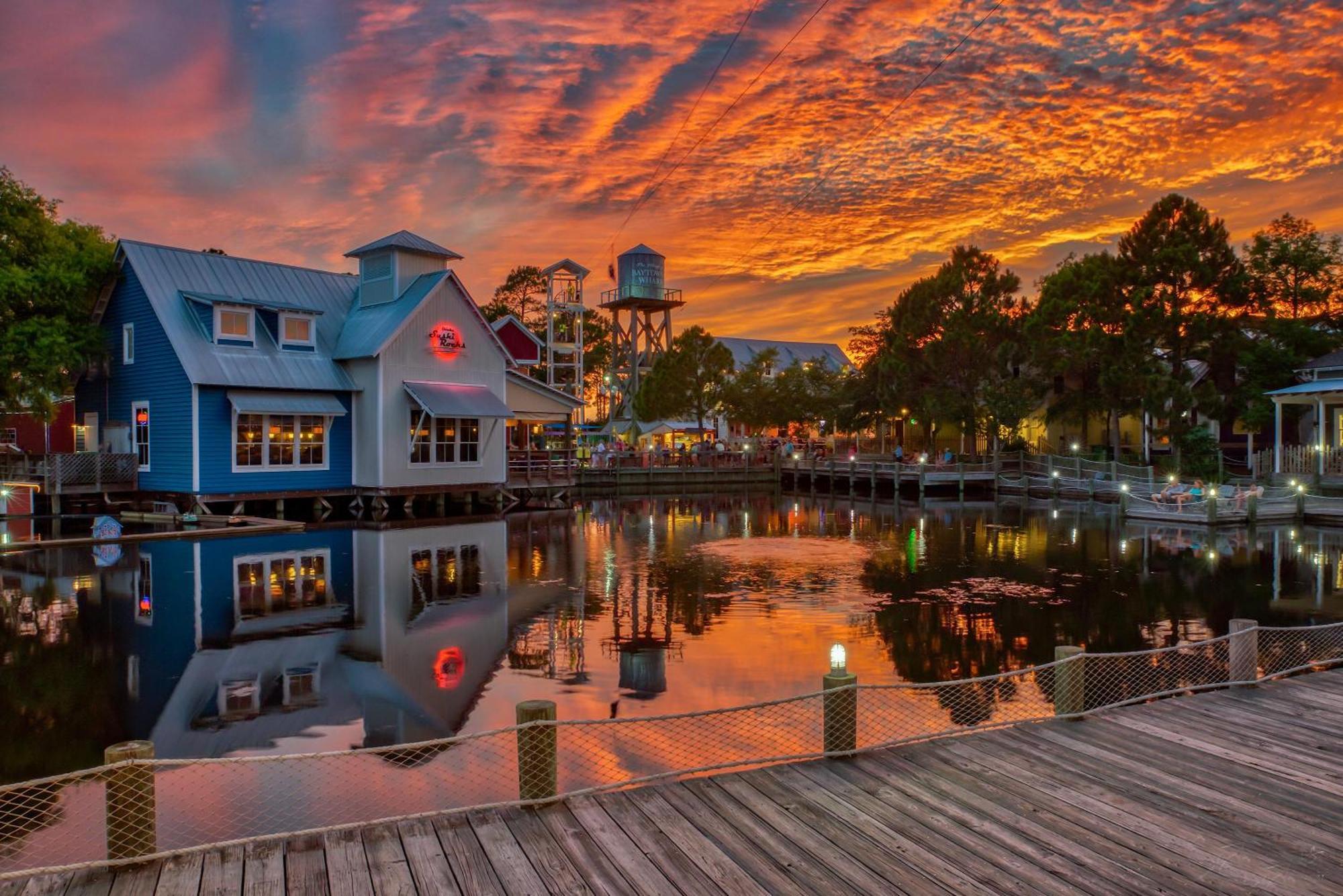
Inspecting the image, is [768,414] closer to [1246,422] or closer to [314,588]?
[1246,422]

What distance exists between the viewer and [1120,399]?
152 ft

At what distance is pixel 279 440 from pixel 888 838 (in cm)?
2984

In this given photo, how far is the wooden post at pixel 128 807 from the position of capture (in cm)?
570

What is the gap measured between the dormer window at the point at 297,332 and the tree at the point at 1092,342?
3504 centimetres

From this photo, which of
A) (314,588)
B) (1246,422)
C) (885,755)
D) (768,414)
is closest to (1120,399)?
(1246,422)

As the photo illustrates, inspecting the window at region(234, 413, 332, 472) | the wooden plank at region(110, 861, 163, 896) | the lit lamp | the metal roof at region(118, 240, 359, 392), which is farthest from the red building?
the lit lamp

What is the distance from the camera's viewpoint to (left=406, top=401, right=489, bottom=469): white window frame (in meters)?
33.8

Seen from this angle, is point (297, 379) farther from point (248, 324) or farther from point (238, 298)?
point (238, 298)

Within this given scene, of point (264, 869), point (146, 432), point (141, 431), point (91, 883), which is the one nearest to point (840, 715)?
point (264, 869)

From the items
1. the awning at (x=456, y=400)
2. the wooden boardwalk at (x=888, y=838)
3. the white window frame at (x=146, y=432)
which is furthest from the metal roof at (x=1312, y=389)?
the white window frame at (x=146, y=432)

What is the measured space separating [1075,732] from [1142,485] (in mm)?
35755

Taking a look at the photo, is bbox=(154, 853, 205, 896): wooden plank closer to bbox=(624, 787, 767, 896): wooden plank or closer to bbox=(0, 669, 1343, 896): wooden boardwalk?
bbox=(0, 669, 1343, 896): wooden boardwalk

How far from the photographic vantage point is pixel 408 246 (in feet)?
115

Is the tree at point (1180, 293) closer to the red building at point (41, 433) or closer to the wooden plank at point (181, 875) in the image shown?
the wooden plank at point (181, 875)
